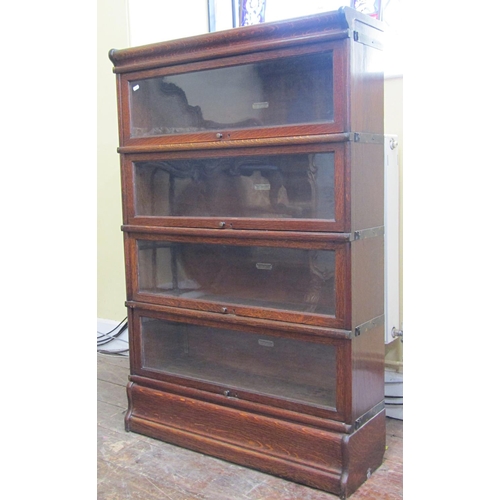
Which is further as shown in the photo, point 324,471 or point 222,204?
point 222,204

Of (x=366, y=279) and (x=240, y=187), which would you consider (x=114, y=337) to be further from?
(x=366, y=279)

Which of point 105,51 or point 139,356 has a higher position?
point 105,51

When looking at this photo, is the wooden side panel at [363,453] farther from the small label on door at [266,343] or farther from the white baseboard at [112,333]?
the white baseboard at [112,333]

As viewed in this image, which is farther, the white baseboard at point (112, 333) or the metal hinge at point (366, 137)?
the white baseboard at point (112, 333)

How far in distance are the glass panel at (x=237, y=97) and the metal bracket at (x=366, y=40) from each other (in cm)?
9

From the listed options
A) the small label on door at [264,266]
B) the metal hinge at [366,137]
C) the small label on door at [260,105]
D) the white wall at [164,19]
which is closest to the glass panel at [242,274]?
the small label on door at [264,266]

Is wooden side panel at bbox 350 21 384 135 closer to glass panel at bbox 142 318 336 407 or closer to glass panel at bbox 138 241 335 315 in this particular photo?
glass panel at bbox 138 241 335 315

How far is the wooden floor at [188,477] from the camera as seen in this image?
180 centimetres

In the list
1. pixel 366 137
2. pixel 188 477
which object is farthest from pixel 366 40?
pixel 188 477
